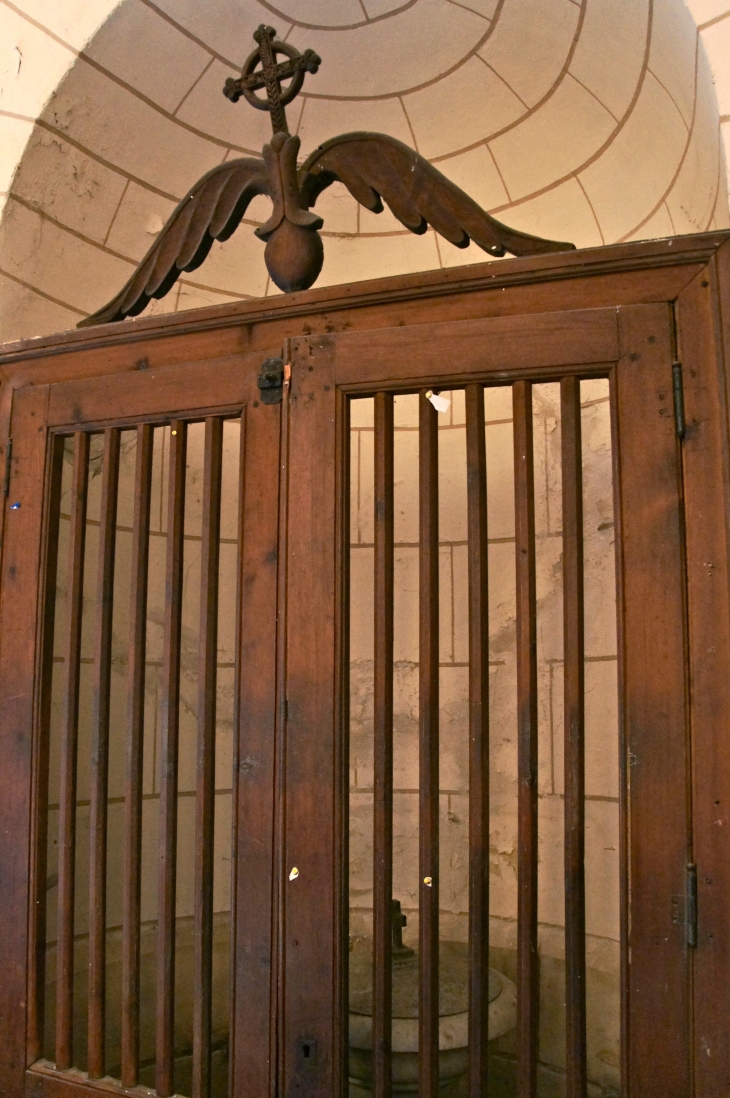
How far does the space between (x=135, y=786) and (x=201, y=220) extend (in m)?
1.00

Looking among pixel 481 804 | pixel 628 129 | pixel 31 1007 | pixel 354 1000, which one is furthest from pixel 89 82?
pixel 354 1000

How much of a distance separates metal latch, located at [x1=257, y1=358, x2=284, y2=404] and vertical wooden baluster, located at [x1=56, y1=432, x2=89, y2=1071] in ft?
1.27

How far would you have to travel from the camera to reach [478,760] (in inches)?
51.3

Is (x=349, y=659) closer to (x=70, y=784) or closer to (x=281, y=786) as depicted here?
(x=281, y=786)

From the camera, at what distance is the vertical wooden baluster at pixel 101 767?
1.47m

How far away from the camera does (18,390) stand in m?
1.71

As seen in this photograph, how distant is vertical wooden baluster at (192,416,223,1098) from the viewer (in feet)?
4.59

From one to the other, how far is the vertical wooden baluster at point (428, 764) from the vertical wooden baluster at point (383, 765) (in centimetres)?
5

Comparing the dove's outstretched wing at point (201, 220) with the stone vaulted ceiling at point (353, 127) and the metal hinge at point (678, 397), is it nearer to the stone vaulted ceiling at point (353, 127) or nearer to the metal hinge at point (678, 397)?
the stone vaulted ceiling at point (353, 127)

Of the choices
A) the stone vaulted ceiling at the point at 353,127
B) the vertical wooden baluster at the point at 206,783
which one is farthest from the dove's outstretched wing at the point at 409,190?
the stone vaulted ceiling at the point at 353,127

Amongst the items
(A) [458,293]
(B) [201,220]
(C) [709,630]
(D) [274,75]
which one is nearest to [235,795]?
(C) [709,630]

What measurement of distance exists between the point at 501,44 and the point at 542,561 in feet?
3.92

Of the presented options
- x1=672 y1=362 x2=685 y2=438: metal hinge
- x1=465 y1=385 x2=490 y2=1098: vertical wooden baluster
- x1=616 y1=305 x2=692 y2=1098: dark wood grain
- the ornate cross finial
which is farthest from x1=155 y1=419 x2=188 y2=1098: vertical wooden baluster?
x1=672 y1=362 x2=685 y2=438: metal hinge

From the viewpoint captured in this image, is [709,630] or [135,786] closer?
[709,630]
